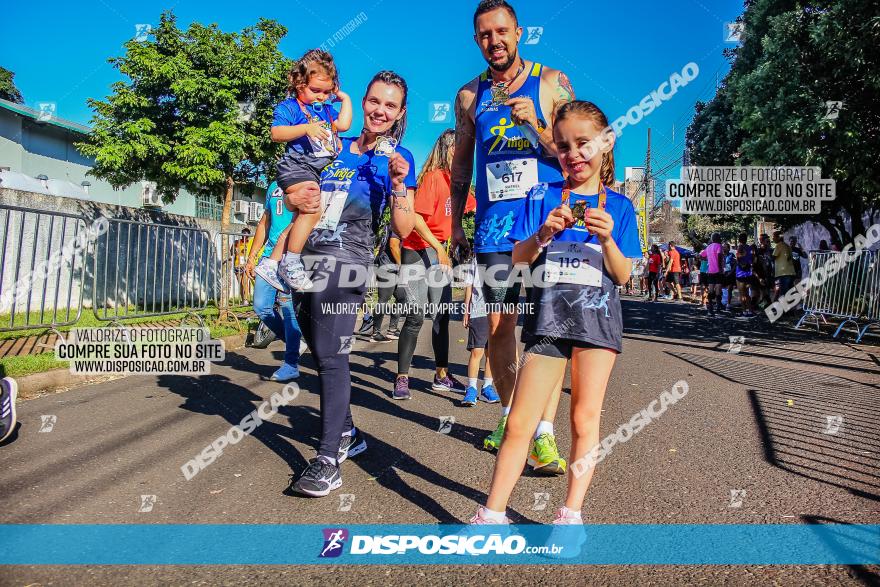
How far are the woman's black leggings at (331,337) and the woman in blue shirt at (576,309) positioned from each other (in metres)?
1.10

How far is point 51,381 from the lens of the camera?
5801 millimetres

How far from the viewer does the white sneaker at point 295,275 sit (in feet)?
11.0

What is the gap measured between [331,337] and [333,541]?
110 centimetres

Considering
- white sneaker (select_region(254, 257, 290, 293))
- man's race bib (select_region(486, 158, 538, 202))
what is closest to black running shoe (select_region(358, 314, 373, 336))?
white sneaker (select_region(254, 257, 290, 293))

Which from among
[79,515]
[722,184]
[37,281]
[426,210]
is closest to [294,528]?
[79,515]

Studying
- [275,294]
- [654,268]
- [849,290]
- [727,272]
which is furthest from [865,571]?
[654,268]

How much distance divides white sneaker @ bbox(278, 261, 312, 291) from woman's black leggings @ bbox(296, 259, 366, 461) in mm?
43

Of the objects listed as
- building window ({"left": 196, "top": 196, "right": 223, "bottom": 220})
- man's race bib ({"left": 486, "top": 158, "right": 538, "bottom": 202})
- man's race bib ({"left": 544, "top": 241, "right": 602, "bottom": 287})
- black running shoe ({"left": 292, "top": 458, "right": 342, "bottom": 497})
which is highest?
building window ({"left": 196, "top": 196, "right": 223, "bottom": 220})

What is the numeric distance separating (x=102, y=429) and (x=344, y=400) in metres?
2.19

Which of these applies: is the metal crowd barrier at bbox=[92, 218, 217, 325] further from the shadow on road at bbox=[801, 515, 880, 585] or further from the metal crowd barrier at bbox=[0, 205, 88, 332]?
the shadow on road at bbox=[801, 515, 880, 585]

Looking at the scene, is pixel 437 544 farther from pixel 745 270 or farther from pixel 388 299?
pixel 745 270

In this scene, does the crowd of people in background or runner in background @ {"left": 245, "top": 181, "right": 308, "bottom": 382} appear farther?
the crowd of people in background

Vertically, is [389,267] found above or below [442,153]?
below

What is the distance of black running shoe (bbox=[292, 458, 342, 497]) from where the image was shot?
10.4 ft
